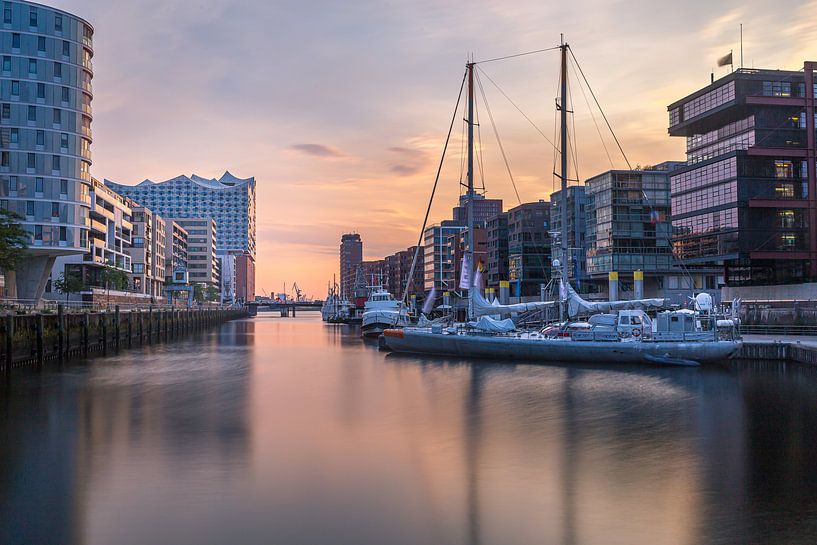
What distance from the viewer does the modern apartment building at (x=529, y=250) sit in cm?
17838

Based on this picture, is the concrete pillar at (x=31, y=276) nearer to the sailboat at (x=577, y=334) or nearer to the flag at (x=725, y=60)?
the sailboat at (x=577, y=334)

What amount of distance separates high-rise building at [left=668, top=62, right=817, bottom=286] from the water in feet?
186

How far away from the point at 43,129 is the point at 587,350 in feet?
269

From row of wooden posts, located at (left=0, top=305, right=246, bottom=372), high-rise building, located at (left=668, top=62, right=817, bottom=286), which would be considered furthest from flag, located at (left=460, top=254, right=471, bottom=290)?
high-rise building, located at (left=668, top=62, right=817, bottom=286)

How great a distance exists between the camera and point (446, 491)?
23078 millimetres

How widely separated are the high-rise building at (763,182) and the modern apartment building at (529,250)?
7086 centimetres

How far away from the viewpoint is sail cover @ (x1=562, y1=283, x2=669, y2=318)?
63.7 metres

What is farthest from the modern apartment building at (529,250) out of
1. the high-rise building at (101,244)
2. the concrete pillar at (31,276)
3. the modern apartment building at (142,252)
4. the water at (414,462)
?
the water at (414,462)

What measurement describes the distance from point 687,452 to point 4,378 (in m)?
44.1

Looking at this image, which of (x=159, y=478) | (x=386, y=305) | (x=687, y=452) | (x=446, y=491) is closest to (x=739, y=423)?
(x=687, y=452)

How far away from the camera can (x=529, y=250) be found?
18150 cm

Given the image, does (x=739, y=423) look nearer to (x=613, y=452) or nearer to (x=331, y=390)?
(x=613, y=452)

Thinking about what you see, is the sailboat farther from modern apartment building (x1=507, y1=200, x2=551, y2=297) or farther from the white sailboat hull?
modern apartment building (x1=507, y1=200, x2=551, y2=297)

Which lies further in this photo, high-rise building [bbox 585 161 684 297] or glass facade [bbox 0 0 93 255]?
high-rise building [bbox 585 161 684 297]
